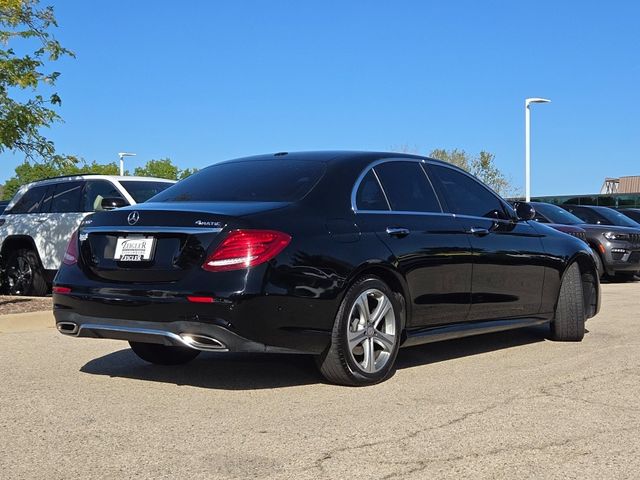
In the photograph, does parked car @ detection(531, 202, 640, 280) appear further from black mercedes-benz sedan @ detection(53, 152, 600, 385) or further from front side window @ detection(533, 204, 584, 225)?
black mercedes-benz sedan @ detection(53, 152, 600, 385)

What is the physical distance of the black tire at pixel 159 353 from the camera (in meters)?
6.37

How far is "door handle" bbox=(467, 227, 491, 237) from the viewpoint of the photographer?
6.60 metres

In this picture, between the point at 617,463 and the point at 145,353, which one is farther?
the point at 145,353

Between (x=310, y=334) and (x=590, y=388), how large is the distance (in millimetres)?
1980

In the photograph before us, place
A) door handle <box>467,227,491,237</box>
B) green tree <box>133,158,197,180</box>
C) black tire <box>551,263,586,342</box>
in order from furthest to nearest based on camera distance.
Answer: green tree <box>133,158,197,180</box>
black tire <box>551,263,586,342</box>
door handle <box>467,227,491,237</box>

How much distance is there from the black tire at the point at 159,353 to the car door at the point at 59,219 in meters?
5.16

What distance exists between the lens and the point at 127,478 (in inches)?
143

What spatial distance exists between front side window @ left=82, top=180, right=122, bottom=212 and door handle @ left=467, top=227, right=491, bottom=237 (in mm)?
6088

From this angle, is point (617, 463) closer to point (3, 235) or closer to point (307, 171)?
point (307, 171)

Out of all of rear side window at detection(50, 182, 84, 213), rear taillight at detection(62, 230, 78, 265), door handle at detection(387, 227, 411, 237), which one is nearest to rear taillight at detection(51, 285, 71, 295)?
rear taillight at detection(62, 230, 78, 265)

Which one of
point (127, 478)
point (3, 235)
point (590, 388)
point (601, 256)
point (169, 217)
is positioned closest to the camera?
point (127, 478)

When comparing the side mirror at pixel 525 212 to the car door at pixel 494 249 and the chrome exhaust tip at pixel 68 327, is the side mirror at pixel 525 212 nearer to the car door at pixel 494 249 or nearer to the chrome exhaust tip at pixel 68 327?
the car door at pixel 494 249

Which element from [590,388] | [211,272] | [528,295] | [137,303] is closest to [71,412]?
[137,303]

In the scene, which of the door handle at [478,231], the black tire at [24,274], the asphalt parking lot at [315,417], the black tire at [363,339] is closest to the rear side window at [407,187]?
the door handle at [478,231]
